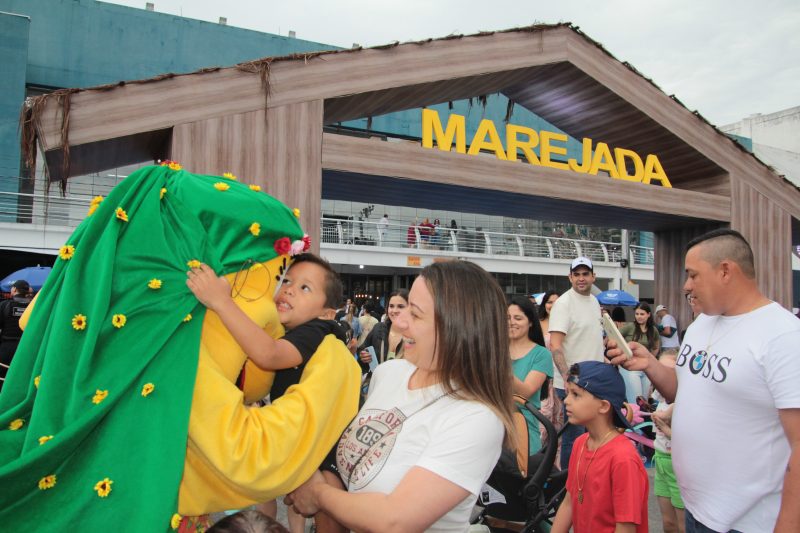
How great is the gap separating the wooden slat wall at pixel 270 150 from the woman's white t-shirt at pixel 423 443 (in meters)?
4.35

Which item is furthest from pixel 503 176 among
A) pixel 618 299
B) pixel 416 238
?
pixel 416 238

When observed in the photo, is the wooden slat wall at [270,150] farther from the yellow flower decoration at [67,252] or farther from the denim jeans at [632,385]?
the denim jeans at [632,385]

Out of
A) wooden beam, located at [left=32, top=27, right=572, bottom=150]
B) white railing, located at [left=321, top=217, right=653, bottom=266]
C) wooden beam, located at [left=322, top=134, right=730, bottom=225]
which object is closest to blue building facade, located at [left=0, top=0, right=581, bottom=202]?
white railing, located at [left=321, top=217, right=653, bottom=266]

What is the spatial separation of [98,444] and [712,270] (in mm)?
2249

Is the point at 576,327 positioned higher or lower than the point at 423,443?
higher

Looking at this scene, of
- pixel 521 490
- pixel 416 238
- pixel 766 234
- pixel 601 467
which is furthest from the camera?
pixel 416 238

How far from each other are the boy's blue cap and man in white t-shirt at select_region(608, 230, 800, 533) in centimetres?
38

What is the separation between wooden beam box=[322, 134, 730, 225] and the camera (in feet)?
21.5

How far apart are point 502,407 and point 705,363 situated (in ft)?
3.99

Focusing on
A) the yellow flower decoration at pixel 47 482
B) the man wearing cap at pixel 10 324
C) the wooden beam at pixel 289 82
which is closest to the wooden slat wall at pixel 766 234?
the wooden beam at pixel 289 82

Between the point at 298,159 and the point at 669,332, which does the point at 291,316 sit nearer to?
the point at 298,159

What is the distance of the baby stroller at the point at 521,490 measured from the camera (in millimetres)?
2998

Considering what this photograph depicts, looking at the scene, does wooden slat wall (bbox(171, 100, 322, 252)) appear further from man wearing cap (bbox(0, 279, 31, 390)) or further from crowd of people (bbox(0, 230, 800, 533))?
crowd of people (bbox(0, 230, 800, 533))

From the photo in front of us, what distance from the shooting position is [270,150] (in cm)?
601
